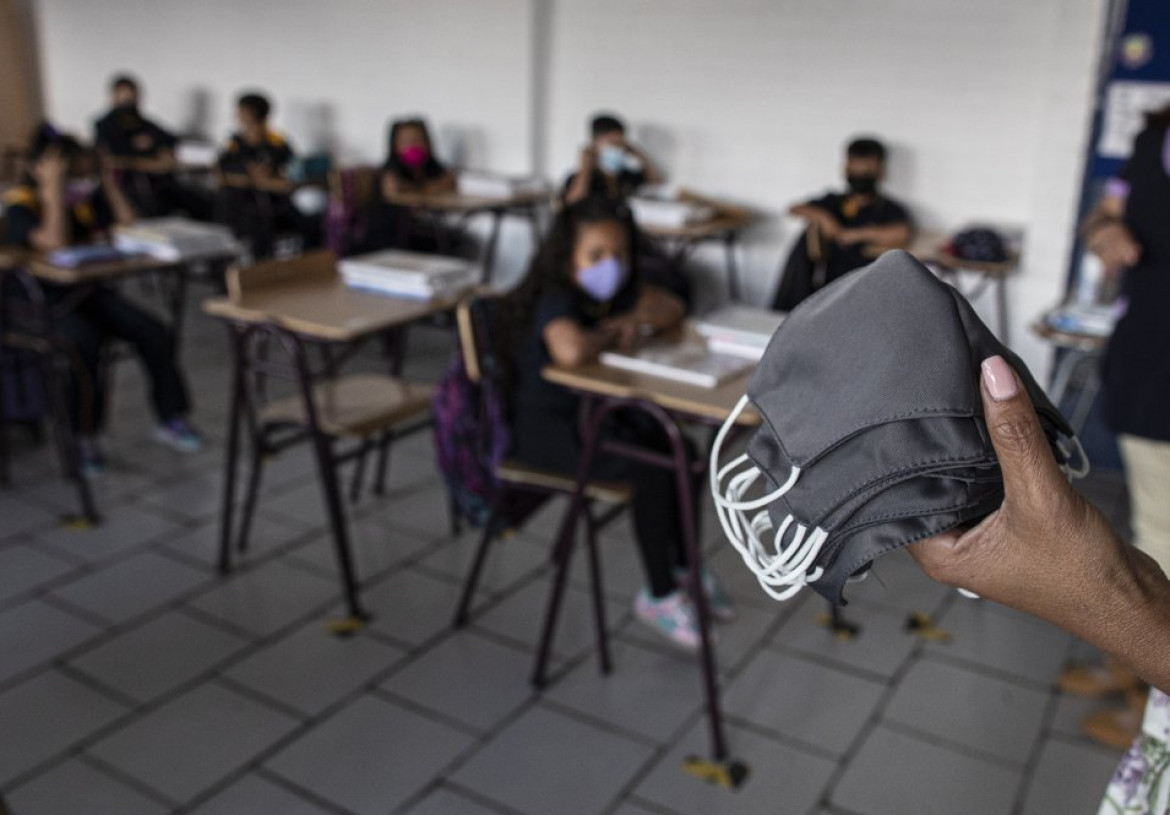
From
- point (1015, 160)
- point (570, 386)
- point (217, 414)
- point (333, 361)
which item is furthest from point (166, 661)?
point (1015, 160)

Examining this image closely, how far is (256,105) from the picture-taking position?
231 inches

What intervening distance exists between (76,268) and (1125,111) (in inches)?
129

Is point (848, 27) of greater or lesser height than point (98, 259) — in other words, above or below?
above

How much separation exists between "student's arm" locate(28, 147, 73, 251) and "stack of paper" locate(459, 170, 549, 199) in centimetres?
214

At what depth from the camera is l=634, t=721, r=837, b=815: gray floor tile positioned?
204cm

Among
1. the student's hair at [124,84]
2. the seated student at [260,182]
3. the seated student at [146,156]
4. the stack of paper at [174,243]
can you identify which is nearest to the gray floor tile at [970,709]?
the stack of paper at [174,243]

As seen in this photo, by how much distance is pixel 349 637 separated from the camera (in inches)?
101

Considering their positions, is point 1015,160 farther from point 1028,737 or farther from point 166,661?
point 166,661

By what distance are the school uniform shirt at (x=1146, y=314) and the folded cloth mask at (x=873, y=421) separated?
1.38 m

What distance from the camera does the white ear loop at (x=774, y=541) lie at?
31.0 inches

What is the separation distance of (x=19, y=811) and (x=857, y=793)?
1.54 meters

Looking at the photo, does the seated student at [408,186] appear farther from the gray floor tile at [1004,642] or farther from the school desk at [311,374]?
the gray floor tile at [1004,642]

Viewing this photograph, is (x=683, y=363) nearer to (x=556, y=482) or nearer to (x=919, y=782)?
(x=556, y=482)

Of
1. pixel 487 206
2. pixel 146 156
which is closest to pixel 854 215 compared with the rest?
pixel 487 206
